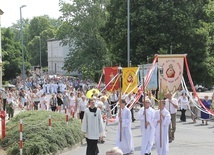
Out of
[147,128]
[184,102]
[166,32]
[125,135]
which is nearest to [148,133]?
[147,128]

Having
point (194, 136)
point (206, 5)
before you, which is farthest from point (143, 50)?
point (194, 136)

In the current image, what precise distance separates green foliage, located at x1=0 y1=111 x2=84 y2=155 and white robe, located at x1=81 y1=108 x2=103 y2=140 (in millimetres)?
2079

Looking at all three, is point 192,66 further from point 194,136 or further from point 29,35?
point 29,35

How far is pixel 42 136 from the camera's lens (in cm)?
1448

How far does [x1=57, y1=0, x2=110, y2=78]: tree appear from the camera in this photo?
59.2 metres

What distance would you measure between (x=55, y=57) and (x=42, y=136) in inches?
4195

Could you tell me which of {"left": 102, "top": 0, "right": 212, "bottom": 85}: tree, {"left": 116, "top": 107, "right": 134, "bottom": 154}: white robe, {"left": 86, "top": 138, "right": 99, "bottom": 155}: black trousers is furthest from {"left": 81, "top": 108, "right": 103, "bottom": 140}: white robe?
{"left": 102, "top": 0, "right": 212, "bottom": 85}: tree

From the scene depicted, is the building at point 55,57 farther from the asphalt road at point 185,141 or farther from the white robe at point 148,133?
the white robe at point 148,133

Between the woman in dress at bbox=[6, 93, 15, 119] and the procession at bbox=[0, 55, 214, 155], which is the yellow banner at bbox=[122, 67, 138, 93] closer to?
the procession at bbox=[0, 55, 214, 155]

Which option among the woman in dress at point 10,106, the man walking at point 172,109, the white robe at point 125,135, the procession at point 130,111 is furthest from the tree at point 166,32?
the white robe at point 125,135

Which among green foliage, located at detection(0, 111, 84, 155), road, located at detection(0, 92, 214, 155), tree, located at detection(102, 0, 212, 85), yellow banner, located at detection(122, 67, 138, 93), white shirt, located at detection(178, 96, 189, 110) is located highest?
tree, located at detection(102, 0, 212, 85)

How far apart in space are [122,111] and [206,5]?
2835 cm

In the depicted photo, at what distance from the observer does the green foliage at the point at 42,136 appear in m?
13.6

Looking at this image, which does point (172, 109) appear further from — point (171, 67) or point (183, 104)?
point (183, 104)
